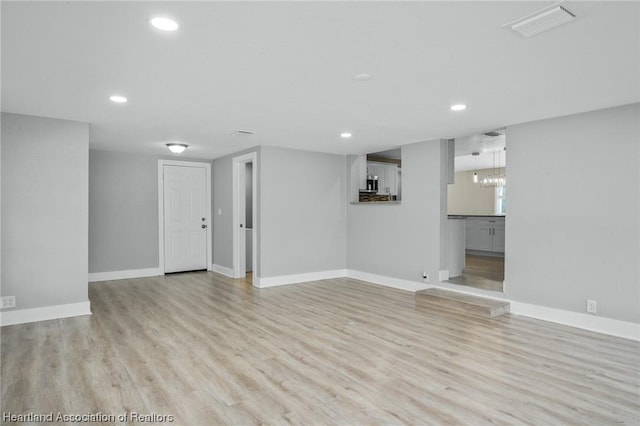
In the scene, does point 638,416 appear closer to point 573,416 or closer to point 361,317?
point 573,416

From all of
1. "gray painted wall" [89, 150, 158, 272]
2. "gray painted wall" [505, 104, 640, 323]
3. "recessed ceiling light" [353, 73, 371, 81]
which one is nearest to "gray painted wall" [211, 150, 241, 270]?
"gray painted wall" [89, 150, 158, 272]

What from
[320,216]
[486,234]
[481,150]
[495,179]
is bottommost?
[486,234]

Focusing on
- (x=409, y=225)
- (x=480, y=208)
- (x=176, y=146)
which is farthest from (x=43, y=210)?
(x=480, y=208)

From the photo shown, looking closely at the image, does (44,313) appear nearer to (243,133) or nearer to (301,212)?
(243,133)

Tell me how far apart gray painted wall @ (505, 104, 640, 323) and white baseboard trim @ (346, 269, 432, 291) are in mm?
1430

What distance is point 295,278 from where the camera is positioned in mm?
6535

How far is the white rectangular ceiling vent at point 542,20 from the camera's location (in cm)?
202

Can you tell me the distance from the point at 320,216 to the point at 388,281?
167cm

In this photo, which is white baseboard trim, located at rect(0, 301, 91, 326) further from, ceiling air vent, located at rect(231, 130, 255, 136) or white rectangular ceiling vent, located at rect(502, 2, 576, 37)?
white rectangular ceiling vent, located at rect(502, 2, 576, 37)

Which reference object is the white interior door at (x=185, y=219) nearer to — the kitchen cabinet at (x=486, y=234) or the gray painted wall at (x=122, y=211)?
the gray painted wall at (x=122, y=211)

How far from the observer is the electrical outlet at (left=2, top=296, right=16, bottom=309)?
408cm

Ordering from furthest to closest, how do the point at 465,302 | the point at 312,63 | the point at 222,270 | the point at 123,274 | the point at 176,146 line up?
1. the point at 222,270
2. the point at 123,274
3. the point at 176,146
4. the point at 465,302
5. the point at 312,63

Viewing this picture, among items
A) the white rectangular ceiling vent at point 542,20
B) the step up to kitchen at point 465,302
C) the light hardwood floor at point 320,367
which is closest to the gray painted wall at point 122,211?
the light hardwood floor at point 320,367

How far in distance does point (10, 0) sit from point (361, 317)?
4007 millimetres
